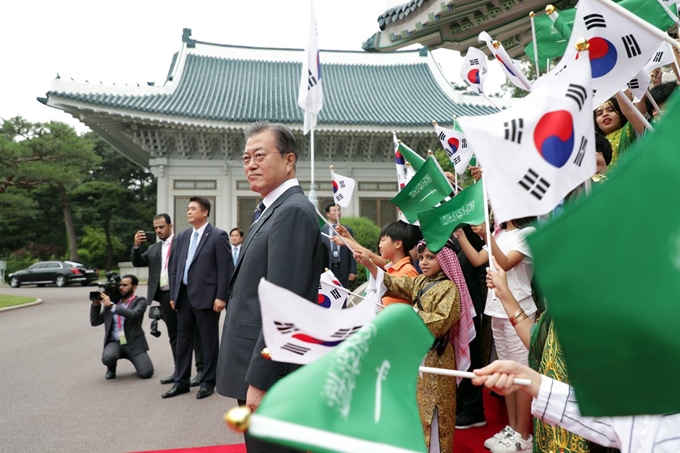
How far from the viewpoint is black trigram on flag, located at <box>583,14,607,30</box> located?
171cm

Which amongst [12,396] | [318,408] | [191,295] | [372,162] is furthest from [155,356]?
[372,162]

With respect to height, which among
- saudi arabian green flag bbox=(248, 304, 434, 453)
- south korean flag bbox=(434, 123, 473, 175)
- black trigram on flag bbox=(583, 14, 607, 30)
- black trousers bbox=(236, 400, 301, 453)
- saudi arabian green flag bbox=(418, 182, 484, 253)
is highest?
black trigram on flag bbox=(583, 14, 607, 30)

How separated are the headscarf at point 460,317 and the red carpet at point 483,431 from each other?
0.70 metres

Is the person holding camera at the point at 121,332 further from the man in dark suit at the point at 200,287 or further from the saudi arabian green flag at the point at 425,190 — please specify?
the saudi arabian green flag at the point at 425,190

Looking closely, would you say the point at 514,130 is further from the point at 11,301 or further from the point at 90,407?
the point at 11,301

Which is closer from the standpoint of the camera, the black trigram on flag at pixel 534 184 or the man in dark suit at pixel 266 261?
the black trigram on flag at pixel 534 184

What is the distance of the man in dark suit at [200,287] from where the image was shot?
4832mm

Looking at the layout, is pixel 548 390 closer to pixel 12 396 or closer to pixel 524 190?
pixel 524 190

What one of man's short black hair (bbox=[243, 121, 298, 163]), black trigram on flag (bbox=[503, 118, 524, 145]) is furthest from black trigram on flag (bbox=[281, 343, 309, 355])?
man's short black hair (bbox=[243, 121, 298, 163])

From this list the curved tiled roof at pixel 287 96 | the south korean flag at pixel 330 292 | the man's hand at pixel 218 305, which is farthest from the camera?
the curved tiled roof at pixel 287 96

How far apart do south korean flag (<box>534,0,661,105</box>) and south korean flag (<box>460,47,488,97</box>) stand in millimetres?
2288

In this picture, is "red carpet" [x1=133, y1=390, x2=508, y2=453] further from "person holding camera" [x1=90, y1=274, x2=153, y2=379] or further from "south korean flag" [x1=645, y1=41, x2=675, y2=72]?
"person holding camera" [x1=90, y1=274, x2=153, y2=379]

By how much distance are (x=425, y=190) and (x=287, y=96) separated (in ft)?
48.1

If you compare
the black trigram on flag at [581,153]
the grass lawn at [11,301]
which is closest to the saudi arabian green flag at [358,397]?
the black trigram on flag at [581,153]
